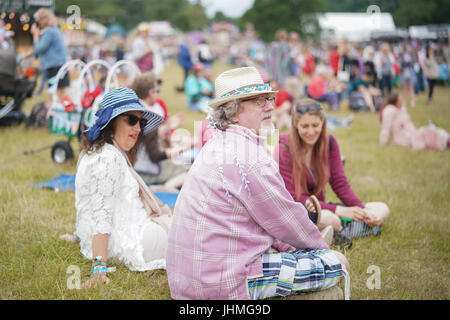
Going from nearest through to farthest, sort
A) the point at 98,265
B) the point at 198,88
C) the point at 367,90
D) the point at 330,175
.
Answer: the point at 98,265 → the point at 330,175 → the point at 198,88 → the point at 367,90

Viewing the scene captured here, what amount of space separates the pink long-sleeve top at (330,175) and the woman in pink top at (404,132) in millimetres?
4958

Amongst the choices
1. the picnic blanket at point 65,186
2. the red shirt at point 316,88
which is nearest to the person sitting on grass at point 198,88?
the red shirt at point 316,88

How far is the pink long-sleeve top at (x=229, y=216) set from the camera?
2.50 meters

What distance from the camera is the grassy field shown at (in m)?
3.21

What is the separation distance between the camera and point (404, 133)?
8.83 m

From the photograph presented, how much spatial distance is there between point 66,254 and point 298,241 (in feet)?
6.56

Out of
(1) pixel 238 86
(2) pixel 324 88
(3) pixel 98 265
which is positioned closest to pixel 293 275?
(1) pixel 238 86

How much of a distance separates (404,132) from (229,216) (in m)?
7.30

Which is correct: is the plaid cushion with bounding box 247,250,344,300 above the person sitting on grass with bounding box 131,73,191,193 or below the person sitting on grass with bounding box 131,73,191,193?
below

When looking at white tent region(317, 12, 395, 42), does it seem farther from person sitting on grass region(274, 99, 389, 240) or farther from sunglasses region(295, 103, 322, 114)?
sunglasses region(295, 103, 322, 114)

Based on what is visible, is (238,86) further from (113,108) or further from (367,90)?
(367,90)

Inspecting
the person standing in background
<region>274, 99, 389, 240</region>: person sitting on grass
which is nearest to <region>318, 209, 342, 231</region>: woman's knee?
<region>274, 99, 389, 240</region>: person sitting on grass

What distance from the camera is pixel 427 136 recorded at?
859 cm
